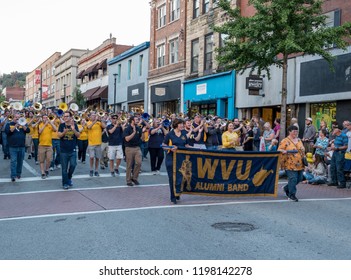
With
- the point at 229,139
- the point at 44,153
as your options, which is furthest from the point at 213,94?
the point at 44,153

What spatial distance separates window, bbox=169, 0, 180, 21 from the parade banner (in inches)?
941

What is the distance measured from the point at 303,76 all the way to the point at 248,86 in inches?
117

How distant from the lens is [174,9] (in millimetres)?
32375

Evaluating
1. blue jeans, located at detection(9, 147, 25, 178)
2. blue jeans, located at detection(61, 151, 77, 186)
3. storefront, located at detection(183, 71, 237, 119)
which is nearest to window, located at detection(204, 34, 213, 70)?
storefront, located at detection(183, 71, 237, 119)

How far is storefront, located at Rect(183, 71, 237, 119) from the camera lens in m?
25.0

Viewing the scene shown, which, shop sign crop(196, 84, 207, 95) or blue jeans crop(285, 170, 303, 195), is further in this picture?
shop sign crop(196, 84, 207, 95)

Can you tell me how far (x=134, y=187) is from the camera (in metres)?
11.3

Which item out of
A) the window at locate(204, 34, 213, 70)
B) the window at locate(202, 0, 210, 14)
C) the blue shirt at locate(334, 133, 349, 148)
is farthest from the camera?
the window at locate(202, 0, 210, 14)

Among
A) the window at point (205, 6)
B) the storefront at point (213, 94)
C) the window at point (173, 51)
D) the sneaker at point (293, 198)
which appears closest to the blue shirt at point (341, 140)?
the sneaker at point (293, 198)

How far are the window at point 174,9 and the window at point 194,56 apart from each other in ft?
12.3

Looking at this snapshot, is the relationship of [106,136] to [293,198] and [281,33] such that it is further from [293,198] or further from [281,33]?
[293,198]

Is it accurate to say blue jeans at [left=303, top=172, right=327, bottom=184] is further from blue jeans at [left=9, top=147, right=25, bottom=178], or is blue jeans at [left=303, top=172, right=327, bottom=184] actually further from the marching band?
blue jeans at [left=9, top=147, right=25, bottom=178]

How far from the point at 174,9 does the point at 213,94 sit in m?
9.27

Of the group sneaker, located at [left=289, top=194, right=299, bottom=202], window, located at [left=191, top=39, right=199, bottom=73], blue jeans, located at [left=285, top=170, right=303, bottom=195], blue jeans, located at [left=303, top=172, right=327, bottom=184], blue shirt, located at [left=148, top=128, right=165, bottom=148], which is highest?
window, located at [left=191, top=39, right=199, bottom=73]
